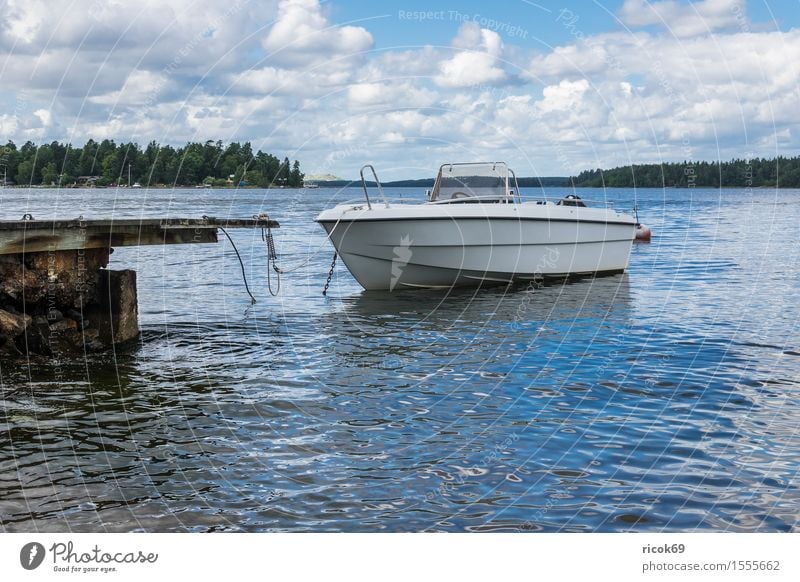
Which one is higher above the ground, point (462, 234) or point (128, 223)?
point (128, 223)

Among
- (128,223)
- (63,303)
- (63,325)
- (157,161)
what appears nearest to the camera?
(63,325)

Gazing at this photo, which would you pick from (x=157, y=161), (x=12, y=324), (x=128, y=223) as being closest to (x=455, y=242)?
(x=128, y=223)

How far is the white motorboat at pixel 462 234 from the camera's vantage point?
19.3 metres

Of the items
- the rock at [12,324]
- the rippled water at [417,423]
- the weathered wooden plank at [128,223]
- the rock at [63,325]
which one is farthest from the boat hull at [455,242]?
the rock at [12,324]

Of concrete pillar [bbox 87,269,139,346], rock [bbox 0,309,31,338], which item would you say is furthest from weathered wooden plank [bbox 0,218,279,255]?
rock [bbox 0,309,31,338]

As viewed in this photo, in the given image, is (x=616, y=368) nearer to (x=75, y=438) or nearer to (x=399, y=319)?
(x=399, y=319)

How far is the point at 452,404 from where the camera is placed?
34.5ft

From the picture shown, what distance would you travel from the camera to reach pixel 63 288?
533 inches

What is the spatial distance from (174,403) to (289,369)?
233 cm

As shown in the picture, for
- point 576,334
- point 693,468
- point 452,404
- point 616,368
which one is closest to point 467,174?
point 576,334

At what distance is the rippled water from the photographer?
7.14 m

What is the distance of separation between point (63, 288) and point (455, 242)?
912 cm

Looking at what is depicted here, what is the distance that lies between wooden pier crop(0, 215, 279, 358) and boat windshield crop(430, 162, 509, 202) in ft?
28.5

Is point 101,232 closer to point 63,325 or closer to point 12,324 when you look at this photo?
point 63,325
